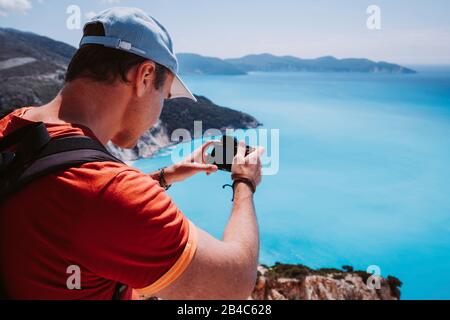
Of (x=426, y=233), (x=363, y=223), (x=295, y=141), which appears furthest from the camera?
(x=295, y=141)

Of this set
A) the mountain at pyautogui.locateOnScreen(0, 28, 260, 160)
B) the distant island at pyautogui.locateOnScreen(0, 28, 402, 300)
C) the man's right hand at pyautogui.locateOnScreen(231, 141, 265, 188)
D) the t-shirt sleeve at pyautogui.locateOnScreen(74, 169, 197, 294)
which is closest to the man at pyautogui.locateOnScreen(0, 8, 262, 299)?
the t-shirt sleeve at pyautogui.locateOnScreen(74, 169, 197, 294)

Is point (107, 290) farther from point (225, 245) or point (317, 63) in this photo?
point (317, 63)

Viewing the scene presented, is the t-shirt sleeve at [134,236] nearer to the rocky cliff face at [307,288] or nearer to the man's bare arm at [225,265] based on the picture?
the man's bare arm at [225,265]

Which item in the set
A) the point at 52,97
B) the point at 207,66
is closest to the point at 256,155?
the point at 52,97

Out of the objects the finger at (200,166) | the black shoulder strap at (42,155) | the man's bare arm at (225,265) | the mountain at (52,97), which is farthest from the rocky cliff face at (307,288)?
the mountain at (52,97)

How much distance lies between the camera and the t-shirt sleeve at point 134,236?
970 mm

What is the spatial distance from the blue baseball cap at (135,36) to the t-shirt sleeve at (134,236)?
65 cm

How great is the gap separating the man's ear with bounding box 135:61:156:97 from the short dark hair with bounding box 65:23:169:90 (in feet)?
0.08

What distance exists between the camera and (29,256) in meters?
1.04

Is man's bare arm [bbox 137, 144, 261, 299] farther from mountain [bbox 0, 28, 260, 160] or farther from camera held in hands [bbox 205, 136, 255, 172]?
mountain [bbox 0, 28, 260, 160]

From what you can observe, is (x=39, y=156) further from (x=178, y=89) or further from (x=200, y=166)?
(x=200, y=166)

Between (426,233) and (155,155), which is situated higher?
(155,155)
